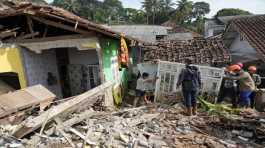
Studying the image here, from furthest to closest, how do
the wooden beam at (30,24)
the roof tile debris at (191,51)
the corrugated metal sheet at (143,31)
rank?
the corrugated metal sheet at (143,31) → the roof tile debris at (191,51) → the wooden beam at (30,24)

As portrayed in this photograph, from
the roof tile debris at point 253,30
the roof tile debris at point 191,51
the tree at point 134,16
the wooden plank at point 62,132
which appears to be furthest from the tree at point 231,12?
the wooden plank at point 62,132

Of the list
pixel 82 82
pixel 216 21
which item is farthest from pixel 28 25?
pixel 216 21

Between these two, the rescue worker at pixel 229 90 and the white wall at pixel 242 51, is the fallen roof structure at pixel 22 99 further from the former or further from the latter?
the white wall at pixel 242 51

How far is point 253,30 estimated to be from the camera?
16562 millimetres

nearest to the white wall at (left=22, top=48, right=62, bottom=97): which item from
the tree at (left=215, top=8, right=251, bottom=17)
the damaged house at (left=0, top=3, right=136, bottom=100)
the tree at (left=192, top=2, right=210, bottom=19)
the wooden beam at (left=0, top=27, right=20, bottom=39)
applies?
the damaged house at (left=0, top=3, right=136, bottom=100)

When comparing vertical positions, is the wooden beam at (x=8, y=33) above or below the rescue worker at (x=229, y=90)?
above

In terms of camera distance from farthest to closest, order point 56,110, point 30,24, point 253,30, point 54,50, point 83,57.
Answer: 1. point 253,30
2. point 54,50
3. point 83,57
4. point 30,24
5. point 56,110

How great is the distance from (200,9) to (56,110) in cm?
6781

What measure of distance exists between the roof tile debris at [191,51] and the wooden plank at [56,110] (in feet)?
17.3

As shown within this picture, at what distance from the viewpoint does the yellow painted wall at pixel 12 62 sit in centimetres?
1176

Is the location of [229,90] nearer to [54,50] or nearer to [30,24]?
[54,50]

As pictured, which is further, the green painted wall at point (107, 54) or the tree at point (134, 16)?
the tree at point (134, 16)

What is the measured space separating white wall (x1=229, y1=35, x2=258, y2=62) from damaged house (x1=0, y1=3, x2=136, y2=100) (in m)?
6.28

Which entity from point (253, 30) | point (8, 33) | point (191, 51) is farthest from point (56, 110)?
point (253, 30)
